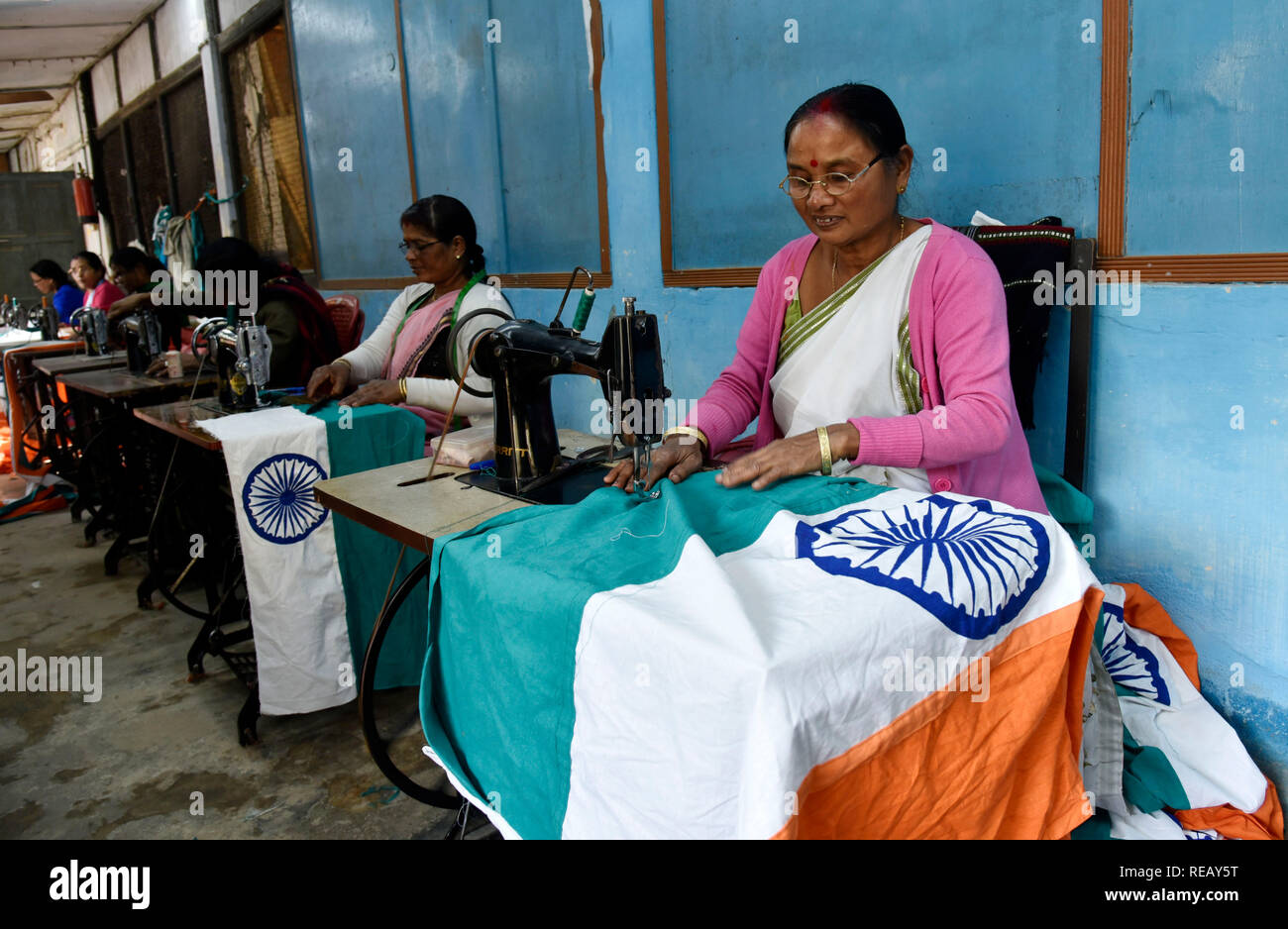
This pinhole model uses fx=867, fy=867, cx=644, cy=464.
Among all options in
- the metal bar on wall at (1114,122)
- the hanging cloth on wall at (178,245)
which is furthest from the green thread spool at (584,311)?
the hanging cloth on wall at (178,245)

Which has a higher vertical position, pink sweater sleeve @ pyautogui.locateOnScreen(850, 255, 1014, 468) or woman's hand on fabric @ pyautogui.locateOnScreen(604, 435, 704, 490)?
pink sweater sleeve @ pyautogui.locateOnScreen(850, 255, 1014, 468)

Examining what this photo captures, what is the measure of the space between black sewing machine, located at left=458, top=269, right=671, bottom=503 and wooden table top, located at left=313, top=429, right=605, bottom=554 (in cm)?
5

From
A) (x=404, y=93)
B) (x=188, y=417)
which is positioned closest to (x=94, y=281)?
(x=404, y=93)

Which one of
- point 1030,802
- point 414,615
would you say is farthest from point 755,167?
point 1030,802

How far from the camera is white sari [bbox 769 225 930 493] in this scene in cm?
164

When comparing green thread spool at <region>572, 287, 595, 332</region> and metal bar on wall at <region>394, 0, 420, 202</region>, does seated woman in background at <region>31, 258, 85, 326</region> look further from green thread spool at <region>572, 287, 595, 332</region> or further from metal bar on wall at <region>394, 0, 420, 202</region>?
green thread spool at <region>572, 287, 595, 332</region>

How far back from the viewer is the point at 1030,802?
109cm

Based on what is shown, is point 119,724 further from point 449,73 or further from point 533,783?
point 449,73

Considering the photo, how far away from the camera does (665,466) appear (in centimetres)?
146

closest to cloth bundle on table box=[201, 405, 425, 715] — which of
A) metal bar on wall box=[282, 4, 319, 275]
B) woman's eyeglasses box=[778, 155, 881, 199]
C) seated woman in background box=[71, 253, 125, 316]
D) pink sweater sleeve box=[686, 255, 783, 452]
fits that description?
pink sweater sleeve box=[686, 255, 783, 452]

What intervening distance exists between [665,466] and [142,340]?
3.25 metres

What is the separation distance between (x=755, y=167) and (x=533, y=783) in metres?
2.01

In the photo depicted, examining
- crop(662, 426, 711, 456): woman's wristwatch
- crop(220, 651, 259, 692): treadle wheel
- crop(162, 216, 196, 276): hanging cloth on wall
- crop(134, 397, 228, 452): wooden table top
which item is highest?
crop(162, 216, 196, 276): hanging cloth on wall

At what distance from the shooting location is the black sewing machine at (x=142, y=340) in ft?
12.4
